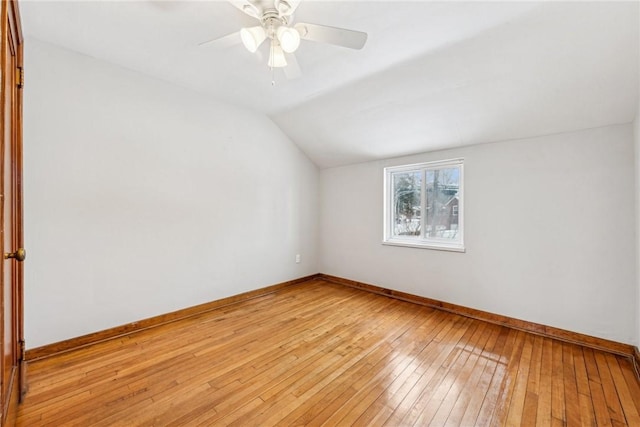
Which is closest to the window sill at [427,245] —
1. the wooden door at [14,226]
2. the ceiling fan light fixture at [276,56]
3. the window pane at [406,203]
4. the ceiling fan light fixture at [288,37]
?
the window pane at [406,203]

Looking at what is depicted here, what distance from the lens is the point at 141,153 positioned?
2.67 metres

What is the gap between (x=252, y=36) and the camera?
63.7 inches

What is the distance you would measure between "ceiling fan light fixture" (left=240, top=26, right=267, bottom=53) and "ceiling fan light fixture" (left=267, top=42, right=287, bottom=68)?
12cm

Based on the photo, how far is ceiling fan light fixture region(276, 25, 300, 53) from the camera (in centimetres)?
154

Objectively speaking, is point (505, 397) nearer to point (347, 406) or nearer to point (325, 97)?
point (347, 406)

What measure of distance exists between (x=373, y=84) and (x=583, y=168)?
2.07 metres

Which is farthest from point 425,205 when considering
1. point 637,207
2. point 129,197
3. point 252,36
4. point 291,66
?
point 129,197

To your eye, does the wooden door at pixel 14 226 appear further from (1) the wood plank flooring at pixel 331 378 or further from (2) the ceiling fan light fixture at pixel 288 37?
(2) the ceiling fan light fixture at pixel 288 37

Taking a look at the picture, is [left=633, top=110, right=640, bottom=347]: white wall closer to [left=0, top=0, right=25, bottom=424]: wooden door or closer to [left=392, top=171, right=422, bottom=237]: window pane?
[left=392, top=171, right=422, bottom=237]: window pane

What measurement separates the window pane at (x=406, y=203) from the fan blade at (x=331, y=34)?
2.39 metres

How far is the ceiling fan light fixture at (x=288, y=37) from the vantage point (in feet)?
5.05

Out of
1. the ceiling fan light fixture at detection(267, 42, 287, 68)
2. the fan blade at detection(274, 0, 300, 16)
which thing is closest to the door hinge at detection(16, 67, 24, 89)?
the ceiling fan light fixture at detection(267, 42, 287, 68)

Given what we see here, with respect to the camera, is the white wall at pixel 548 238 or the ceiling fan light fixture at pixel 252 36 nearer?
the ceiling fan light fixture at pixel 252 36

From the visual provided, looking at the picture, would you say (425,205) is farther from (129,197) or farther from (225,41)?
(129,197)
